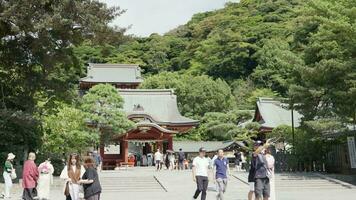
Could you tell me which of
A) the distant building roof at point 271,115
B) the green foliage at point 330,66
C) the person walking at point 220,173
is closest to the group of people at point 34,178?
the person walking at point 220,173

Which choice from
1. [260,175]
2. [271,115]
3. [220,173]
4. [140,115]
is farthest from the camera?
[271,115]

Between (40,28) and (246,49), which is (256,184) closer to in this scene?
(40,28)

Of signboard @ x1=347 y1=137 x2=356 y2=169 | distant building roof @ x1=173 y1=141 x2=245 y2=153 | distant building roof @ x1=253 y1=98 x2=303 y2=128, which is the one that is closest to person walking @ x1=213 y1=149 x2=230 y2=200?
signboard @ x1=347 y1=137 x2=356 y2=169

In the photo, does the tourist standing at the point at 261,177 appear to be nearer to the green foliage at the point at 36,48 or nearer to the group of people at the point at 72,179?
the group of people at the point at 72,179

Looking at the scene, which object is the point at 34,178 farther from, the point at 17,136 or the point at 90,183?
the point at 17,136

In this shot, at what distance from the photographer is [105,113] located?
34.6 metres

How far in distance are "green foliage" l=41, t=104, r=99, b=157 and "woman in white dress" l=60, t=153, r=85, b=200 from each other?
1612 cm

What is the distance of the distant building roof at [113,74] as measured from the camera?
5662cm

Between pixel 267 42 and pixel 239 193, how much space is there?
4943 centimetres

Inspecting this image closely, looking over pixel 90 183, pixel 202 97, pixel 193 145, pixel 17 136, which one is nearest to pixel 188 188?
pixel 17 136

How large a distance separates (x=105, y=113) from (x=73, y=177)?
2573 cm

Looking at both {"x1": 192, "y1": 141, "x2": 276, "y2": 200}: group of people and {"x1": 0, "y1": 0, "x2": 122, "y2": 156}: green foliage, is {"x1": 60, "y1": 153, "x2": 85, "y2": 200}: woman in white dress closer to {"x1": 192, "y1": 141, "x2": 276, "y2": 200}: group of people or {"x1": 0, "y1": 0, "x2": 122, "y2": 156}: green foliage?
{"x1": 192, "y1": 141, "x2": 276, "y2": 200}: group of people

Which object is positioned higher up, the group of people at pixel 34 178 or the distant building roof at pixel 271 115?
the distant building roof at pixel 271 115

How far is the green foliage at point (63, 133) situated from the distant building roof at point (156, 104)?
13.0m
